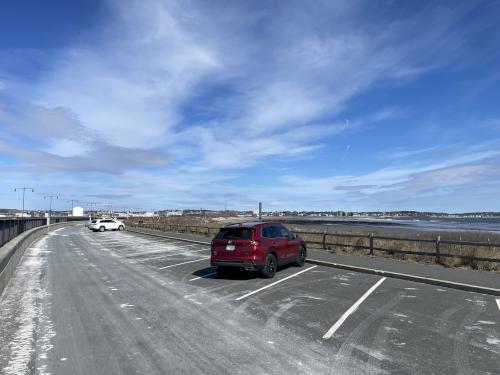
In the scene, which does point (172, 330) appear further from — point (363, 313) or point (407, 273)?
point (407, 273)

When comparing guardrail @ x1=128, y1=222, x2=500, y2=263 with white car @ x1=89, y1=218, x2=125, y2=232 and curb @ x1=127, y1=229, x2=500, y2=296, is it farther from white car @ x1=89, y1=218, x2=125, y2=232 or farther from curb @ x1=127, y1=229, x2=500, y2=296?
white car @ x1=89, y1=218, x2=125, y2=232

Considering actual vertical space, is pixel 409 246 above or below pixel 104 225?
below

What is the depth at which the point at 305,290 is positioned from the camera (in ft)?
36.9

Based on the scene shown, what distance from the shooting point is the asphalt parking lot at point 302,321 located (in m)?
5.81

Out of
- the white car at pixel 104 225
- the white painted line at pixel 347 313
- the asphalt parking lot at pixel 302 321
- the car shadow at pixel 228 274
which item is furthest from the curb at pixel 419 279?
the white car at pixel 104 225

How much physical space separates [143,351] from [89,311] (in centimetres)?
310

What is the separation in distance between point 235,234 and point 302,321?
19.8 feet

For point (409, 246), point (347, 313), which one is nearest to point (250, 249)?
point (347, 313)

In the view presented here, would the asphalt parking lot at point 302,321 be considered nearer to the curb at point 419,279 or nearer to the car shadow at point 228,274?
the car shadow at point 228,274

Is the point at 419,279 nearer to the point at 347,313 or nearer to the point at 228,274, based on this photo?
the point at 347,313

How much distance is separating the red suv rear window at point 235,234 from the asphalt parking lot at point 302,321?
1215 mm

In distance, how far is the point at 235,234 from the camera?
543 inches

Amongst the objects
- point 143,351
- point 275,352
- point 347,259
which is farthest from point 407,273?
point 143,351

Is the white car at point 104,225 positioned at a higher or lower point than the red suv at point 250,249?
higher
